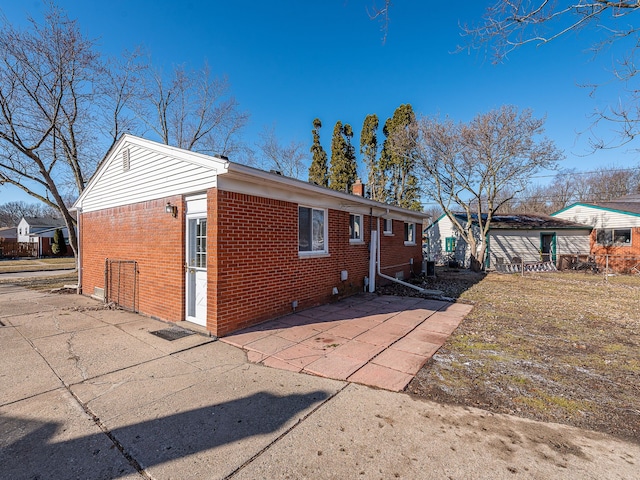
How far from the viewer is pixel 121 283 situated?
7520 mm

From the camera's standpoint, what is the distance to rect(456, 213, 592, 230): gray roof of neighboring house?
17.7 m

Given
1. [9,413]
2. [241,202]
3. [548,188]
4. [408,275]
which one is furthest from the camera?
[548,188]

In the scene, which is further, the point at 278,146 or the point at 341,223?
the point at 278,146

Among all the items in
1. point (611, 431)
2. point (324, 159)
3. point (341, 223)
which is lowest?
point (611, 431)

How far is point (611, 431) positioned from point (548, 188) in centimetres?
4053

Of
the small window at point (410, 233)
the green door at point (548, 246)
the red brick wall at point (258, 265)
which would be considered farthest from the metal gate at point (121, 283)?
the green door at point (548, 246)

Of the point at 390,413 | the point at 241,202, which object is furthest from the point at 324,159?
the point at 390,413

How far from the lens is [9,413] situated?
9.33ft

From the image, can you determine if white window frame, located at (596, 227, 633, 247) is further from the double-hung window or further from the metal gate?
the metal gate

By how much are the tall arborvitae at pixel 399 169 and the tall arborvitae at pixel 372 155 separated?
21.4 inches

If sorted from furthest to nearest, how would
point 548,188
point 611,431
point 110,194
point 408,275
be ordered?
point 548,188 < point 408,275 < point 110,194 < point 611,431

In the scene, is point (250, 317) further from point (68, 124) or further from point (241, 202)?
point (68, 124)

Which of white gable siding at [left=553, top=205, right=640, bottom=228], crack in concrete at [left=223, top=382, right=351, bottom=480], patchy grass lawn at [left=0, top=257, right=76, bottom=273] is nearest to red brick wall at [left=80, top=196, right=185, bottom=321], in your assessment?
crack in concrete at [left=223, top=382, right=351, bottom=480]

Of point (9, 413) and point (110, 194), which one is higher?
point (110, 194)
